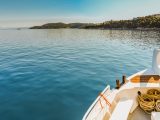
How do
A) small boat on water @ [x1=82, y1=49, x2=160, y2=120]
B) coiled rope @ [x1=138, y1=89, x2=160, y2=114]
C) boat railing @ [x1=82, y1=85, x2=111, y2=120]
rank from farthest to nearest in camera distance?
coiled rope @ [x1=138, y1=89, x2=160, y2=114] < small boat on water @ [x1=82, y1=49, x2=160, y2=120] < boat railing @ [x1=82, y1=85, x2=111, y2=120]

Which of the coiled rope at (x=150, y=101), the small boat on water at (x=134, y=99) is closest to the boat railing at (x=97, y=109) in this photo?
the small boat on water at (x=134, y=99)

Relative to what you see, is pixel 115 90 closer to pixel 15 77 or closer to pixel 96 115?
pixel 96 115

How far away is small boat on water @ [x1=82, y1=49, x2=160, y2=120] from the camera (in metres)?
5.68

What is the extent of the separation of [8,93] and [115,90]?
8067 mm

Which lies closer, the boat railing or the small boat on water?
the boat railing

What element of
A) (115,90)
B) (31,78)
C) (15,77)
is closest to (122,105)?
(115,90)

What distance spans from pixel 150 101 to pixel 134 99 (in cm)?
70

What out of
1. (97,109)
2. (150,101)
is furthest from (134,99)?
(97,109)

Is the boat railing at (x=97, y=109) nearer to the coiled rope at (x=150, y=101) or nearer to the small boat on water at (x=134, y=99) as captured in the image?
the small boat on water at (x=134, y=99)

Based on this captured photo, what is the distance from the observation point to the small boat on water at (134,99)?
568 centimetres

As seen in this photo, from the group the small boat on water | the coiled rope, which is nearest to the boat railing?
the small boat on water

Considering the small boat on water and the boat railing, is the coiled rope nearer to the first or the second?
the small boat on water

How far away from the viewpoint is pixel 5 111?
30.7 feet

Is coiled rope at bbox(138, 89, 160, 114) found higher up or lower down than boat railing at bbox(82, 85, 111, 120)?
lower down
